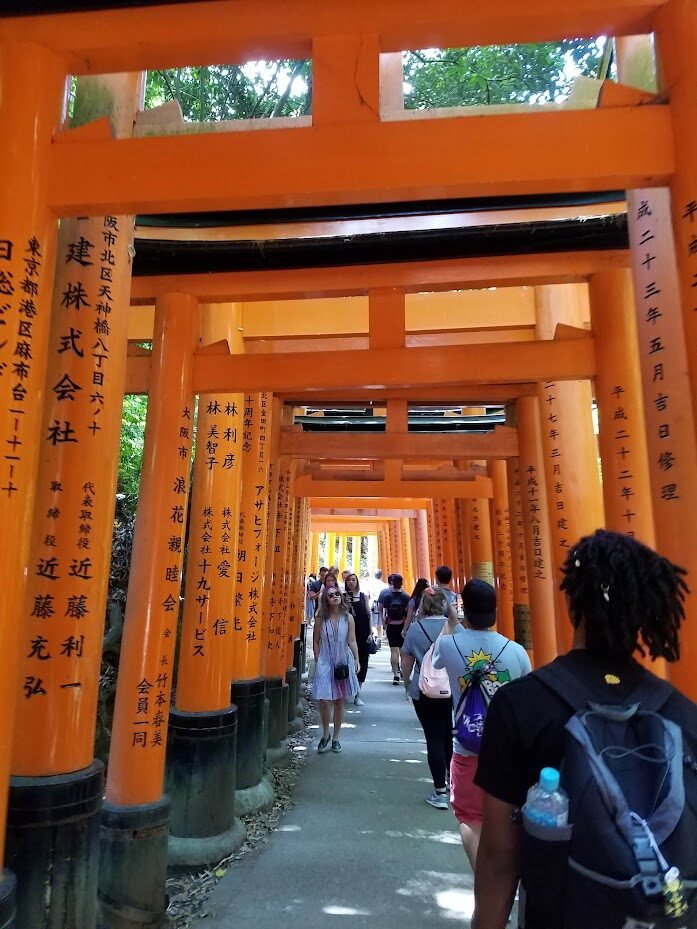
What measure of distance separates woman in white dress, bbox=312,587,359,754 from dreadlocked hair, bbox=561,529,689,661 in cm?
462

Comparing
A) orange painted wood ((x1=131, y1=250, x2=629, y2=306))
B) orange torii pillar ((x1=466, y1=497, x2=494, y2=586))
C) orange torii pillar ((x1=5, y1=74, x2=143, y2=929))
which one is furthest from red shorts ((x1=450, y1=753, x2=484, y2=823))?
orange torii pillar ((x1=466, y1=497, x2=494, y2=586))

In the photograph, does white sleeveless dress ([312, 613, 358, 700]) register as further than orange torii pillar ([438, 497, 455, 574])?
No

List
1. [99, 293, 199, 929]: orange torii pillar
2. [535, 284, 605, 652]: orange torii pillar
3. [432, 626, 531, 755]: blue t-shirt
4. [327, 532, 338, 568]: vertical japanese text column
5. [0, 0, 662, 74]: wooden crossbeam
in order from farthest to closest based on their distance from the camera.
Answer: [327, 532, 338, 568]: vertical japanese text column
[535, 284, 605, 652]: orange torii pillar
[99, 293, 199, 929]: orange torii pillar
[432, 626, 531, 755]: blue t-shirt
[0, 0, 662, 74]: wooden crossbeam

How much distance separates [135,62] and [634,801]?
2.55 meters

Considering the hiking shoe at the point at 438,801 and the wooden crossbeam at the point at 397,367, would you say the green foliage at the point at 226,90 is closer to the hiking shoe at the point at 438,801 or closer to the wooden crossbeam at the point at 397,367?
the wooden crossbeam at the point at 397,367

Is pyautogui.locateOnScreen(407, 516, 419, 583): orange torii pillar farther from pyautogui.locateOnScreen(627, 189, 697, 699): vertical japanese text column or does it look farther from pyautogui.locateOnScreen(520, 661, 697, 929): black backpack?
pyautogui.locateOnScreen(520, 661, 697, 929): black backpack

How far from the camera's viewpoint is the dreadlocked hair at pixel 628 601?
1.24 metres

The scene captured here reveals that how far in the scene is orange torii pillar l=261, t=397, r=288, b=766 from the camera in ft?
19.1

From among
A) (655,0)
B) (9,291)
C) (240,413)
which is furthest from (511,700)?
(240,413)

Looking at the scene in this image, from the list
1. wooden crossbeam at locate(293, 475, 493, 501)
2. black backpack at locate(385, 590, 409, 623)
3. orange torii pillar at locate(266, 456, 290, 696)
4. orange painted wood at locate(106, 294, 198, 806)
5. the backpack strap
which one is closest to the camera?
the backpack strap

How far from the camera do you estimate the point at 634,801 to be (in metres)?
1.09

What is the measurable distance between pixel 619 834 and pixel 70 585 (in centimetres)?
206

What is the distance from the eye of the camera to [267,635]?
620cm

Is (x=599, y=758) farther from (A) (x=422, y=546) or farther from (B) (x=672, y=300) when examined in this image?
(A) (x=422, y=546)
